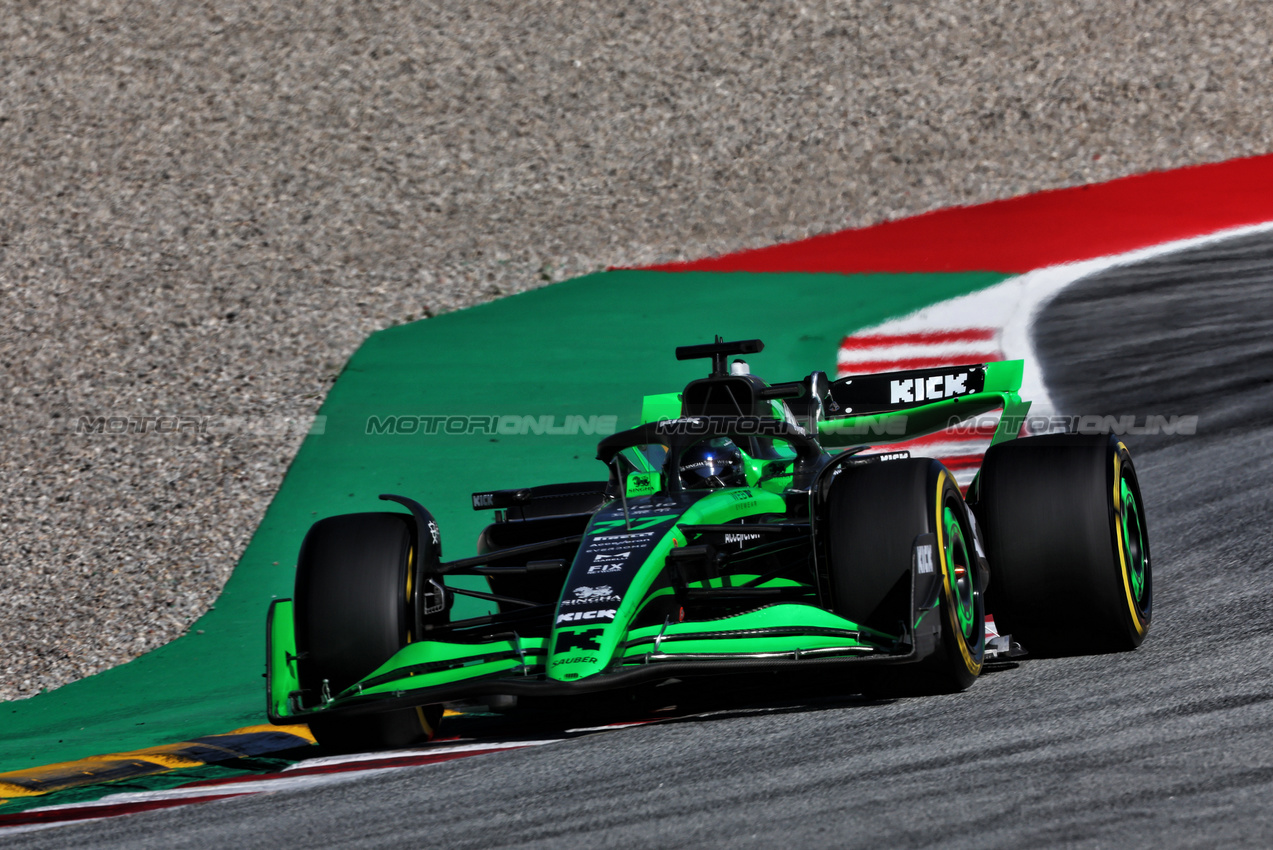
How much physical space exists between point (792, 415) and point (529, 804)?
3.27 meters

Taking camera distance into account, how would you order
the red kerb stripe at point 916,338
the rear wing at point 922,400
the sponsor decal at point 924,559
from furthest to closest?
the red kerb stripe at point 916,338 < the rear wing at point 922,400 < the sponsor decal at point 924,559

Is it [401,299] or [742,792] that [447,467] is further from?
[742,792]

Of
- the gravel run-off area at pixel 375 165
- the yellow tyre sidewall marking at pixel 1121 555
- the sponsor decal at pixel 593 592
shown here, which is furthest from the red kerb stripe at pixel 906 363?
the sponsor decal at pixel 593 592

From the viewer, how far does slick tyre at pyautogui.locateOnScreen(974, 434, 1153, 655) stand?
616 cm

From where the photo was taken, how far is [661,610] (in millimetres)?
5820

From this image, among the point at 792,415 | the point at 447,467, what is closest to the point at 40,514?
the point at 447,467

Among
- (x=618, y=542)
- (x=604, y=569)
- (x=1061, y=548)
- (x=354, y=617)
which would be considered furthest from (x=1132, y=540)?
(x=354, y=617)

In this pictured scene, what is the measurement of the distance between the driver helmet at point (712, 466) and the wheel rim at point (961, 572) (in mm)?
1119

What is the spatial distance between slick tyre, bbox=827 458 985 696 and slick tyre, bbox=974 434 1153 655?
61cm

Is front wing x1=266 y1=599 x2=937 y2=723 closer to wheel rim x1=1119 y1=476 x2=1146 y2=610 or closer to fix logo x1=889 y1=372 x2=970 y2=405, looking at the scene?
wheel rim x1=1119 y1=476 x2=1146 y2=610

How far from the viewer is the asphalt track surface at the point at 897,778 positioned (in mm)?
3812

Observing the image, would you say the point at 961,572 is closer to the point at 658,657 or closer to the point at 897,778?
the point at 658,657

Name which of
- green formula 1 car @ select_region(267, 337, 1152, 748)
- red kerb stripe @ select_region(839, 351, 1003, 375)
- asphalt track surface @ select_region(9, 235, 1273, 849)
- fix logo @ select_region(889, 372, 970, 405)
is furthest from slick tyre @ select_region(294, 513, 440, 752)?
red kerb stripe @ select_region(839, 351, 1003, 375)

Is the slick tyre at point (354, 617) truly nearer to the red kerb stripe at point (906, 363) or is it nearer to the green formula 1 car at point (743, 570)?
the green formula 1 car at point (743, 570)
